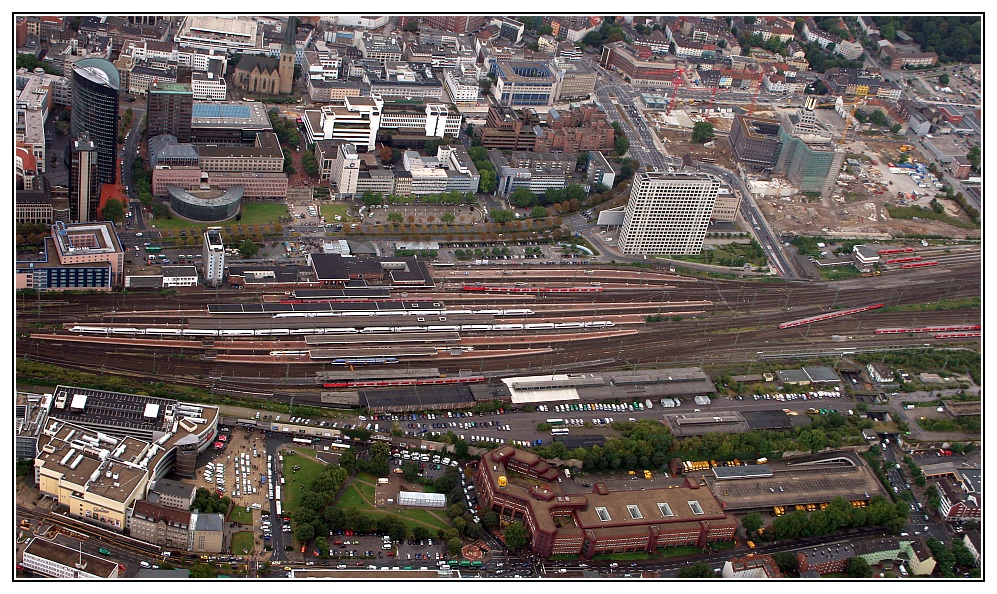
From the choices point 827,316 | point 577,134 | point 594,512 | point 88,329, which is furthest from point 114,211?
point 827,316

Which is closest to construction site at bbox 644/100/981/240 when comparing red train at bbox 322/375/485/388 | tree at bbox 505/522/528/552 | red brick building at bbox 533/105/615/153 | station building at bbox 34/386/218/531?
red brick building at bbox 533/105/615/153

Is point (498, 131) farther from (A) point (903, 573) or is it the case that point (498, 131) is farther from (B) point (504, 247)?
(A) point (903, 573)

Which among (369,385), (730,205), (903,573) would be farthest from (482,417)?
(730,205)

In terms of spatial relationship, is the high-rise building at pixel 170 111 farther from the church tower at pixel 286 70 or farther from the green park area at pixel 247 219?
the church tower at pixel 286 70

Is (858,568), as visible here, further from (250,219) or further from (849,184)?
(849,184)

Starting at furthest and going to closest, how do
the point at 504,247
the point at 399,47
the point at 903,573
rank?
1. the point at 399,47
2. the point at 504,247
3. the point at 903,573

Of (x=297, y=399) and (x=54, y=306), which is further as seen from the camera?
(x=54, y=306)

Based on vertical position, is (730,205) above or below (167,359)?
above

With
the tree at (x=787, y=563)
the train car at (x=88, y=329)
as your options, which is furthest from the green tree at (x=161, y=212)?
the tree at (x=787, y=563)
